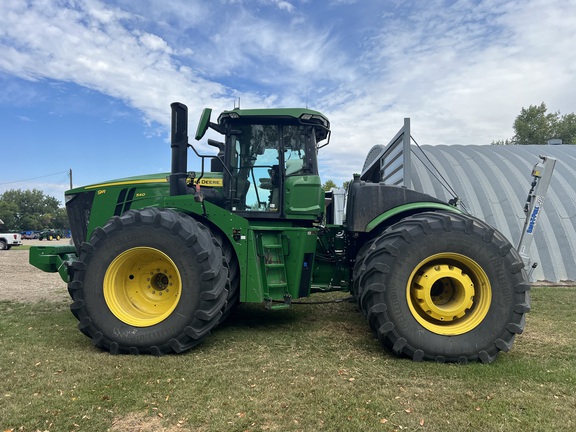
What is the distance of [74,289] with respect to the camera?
449cm

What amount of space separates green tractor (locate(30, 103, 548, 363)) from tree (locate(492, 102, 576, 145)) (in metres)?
47.2

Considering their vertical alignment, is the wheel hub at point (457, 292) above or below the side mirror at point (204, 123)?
below

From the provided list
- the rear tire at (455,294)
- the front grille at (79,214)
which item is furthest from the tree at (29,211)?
the rear tire at (455,294)

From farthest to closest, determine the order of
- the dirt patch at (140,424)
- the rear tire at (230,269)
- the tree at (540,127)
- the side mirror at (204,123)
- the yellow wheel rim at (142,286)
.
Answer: the tree at (540,127), the side mirror at (204,123), the rear tire at (230,269), the yellow wheel rim at (142,286), the dirt patch at (140,424)

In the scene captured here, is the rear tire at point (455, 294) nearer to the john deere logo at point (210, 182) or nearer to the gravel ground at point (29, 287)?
the john deere logo at point (210, 182)

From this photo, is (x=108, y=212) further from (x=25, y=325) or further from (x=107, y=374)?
(x=107, y=374)

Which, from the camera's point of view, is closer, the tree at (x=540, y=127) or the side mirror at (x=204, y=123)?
the side mirror at (x=204, y=123)

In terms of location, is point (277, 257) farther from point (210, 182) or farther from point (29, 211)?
point (29, 211)

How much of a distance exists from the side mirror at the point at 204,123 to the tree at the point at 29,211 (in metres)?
93.9

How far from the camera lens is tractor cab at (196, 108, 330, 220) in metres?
5.28

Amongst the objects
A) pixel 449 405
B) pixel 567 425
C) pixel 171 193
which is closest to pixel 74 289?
pixel 171 193

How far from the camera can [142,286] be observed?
4.78m

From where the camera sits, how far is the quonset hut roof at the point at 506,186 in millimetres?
9477

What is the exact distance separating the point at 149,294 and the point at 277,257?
5.33 feet
